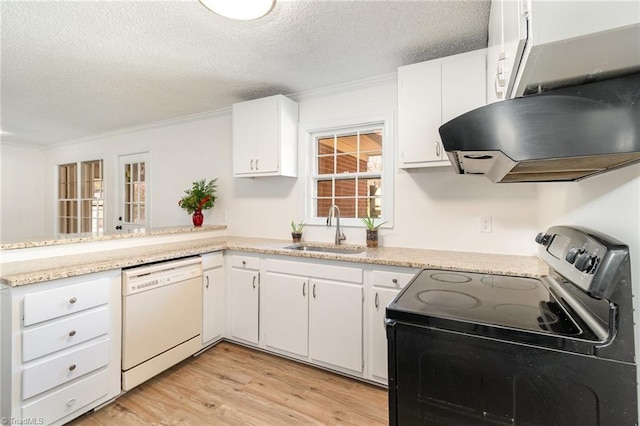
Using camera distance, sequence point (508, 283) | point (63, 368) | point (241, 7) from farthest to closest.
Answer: point (63, 368)
point (241, 7)
point (508, 283)

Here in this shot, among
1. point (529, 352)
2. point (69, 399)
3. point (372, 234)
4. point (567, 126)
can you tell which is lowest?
point (69, 399)

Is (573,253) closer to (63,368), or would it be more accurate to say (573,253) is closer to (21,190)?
(63,368)

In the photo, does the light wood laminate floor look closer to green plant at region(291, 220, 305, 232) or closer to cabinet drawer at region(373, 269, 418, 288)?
cabinet drawer at region(373, 269, 418, 288)

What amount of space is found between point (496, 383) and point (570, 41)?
0.91m

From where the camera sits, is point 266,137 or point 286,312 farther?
point 266,137

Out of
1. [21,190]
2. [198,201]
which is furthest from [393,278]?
[21,190]

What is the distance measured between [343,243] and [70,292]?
6.51 feet

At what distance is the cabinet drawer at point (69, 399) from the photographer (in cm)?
157

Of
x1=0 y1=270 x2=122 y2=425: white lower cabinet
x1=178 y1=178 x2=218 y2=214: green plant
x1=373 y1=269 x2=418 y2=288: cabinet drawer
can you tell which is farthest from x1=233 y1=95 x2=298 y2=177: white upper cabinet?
x1=0 y1=270 x2=122 y2=425: white lower cabinet

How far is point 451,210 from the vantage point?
2377 millimetres

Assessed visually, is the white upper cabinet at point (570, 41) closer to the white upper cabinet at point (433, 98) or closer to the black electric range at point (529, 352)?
the black electric range at point (529, 352)

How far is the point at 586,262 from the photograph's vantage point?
85 centimetres

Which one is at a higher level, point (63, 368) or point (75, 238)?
point (75, 238)

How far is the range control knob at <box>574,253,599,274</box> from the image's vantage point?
0.81m
